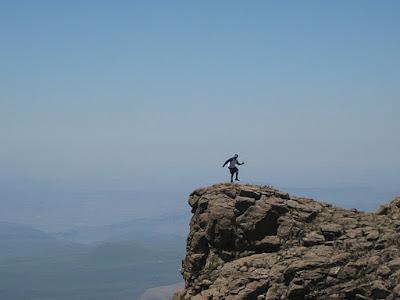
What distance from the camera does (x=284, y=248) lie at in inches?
1423

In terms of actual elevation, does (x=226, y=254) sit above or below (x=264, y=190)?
below

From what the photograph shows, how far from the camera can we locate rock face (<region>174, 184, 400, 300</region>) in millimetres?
32062

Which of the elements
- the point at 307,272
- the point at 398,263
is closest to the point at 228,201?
the point at 307,272

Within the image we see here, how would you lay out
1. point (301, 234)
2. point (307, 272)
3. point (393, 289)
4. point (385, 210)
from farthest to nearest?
point (385, 210) < point (301, 234) < point (307, 272) < point (393, 289)

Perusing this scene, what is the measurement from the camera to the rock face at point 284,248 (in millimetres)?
32062

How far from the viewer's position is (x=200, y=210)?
4106 centimetres

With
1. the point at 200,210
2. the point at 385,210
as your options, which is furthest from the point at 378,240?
the point at 200,210

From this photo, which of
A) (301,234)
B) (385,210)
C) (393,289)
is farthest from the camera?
(385,210)

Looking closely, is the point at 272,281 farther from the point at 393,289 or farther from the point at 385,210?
the point at 385,210

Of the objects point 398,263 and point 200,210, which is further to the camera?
point 200,210

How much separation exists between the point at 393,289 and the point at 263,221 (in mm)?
10009

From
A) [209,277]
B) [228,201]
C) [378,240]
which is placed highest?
[228,201]

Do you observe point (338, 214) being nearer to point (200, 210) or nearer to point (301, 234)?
point (301, 234)

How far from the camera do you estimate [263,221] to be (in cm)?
3781
